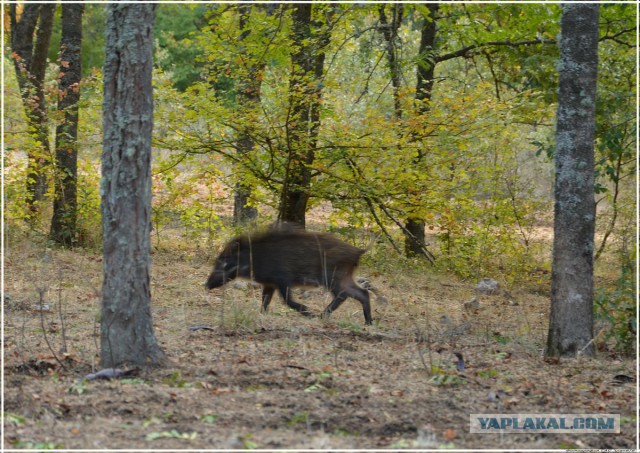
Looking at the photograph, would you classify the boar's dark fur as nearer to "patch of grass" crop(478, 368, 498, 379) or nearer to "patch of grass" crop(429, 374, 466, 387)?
"patch of grass" crop(478, 368, 498, 379)

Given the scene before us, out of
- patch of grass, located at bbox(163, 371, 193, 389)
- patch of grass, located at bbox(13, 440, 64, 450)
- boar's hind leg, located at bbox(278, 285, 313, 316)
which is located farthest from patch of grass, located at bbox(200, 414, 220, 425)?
boar's hind leg, located at bbox(278, 285, 313, 316)

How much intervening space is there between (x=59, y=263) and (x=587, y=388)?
349 inches

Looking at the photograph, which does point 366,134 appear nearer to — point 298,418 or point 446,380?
point 446,380

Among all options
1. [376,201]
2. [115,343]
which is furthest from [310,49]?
[115,343]

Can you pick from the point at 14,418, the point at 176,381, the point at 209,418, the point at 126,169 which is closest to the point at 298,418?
the point at 209,418

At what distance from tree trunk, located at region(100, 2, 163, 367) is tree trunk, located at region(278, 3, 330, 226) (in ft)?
16.8

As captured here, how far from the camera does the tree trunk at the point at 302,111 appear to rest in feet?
35.7

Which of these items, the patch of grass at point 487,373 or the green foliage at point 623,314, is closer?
the patch of grass at point 487,373

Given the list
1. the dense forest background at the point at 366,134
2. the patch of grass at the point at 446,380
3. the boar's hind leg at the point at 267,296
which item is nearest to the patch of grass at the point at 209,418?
the patch of grass at the point at 446,380

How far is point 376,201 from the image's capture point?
12.2 metres

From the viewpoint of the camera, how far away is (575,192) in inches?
272

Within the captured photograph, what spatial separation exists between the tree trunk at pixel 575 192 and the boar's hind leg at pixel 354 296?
9.17 ft

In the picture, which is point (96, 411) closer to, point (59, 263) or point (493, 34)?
point (59, 263)

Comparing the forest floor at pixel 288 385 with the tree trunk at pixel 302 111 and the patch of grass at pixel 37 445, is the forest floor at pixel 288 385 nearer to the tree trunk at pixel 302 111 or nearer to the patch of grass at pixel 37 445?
the patch of grass at pixel 37 445
